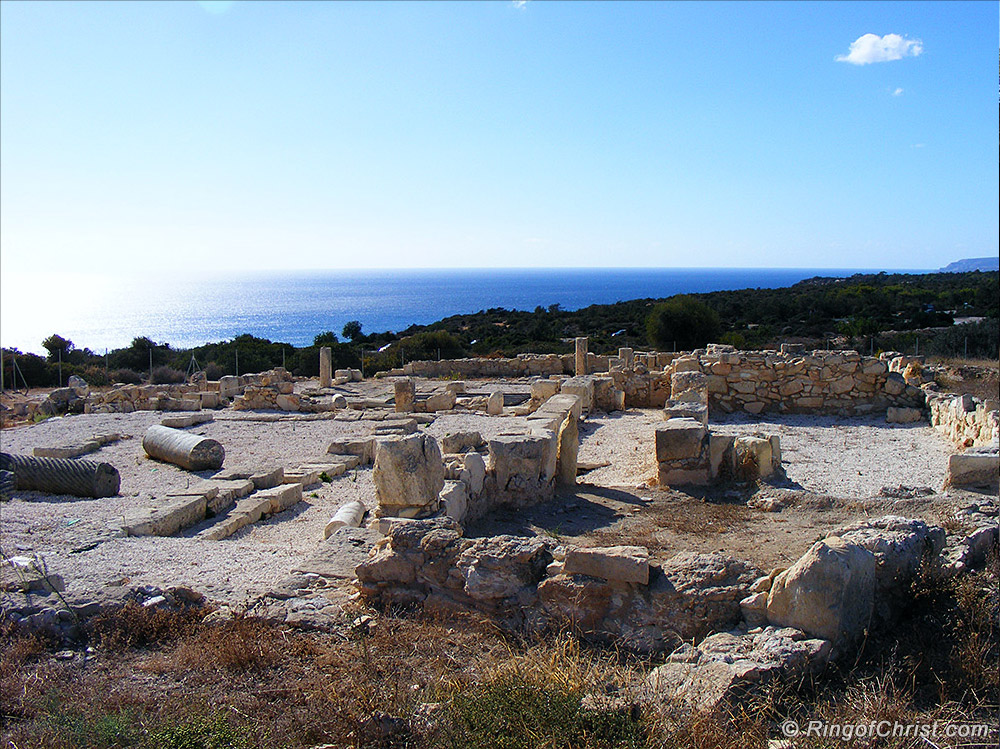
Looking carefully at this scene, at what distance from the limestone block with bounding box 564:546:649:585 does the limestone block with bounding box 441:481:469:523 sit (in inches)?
85.1

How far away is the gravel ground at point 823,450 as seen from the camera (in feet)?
27.5

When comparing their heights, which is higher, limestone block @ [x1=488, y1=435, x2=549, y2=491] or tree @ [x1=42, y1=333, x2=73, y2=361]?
tree @ [x1=42, y1=333, x2=73, y2=361]

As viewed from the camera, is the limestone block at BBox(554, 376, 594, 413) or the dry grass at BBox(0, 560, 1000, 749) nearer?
the dry grass at BBox(0, 560, 1000, 749)

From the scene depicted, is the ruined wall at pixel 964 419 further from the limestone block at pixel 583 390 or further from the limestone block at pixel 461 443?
the limestone block at pixel 461 443

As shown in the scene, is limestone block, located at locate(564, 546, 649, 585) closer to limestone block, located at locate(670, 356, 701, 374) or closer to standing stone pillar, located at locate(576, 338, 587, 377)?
limestone block, located at locate(670, 356, 701, 374)

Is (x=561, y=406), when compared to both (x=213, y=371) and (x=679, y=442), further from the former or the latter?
(x=213, y=371)

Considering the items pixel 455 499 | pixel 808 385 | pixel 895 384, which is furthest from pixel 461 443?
pixel 895 384

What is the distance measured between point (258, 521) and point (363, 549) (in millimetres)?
3093

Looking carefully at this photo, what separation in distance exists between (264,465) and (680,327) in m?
25.9

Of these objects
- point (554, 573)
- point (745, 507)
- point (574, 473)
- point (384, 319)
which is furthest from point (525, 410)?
point (384, 319)

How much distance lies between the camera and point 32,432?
14.4 m

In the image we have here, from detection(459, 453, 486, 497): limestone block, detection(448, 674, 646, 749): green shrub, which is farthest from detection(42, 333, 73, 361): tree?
detection(448, 674, 646, 749): green shrub

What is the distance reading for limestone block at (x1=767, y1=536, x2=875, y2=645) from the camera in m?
3.70

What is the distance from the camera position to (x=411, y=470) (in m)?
6.70
